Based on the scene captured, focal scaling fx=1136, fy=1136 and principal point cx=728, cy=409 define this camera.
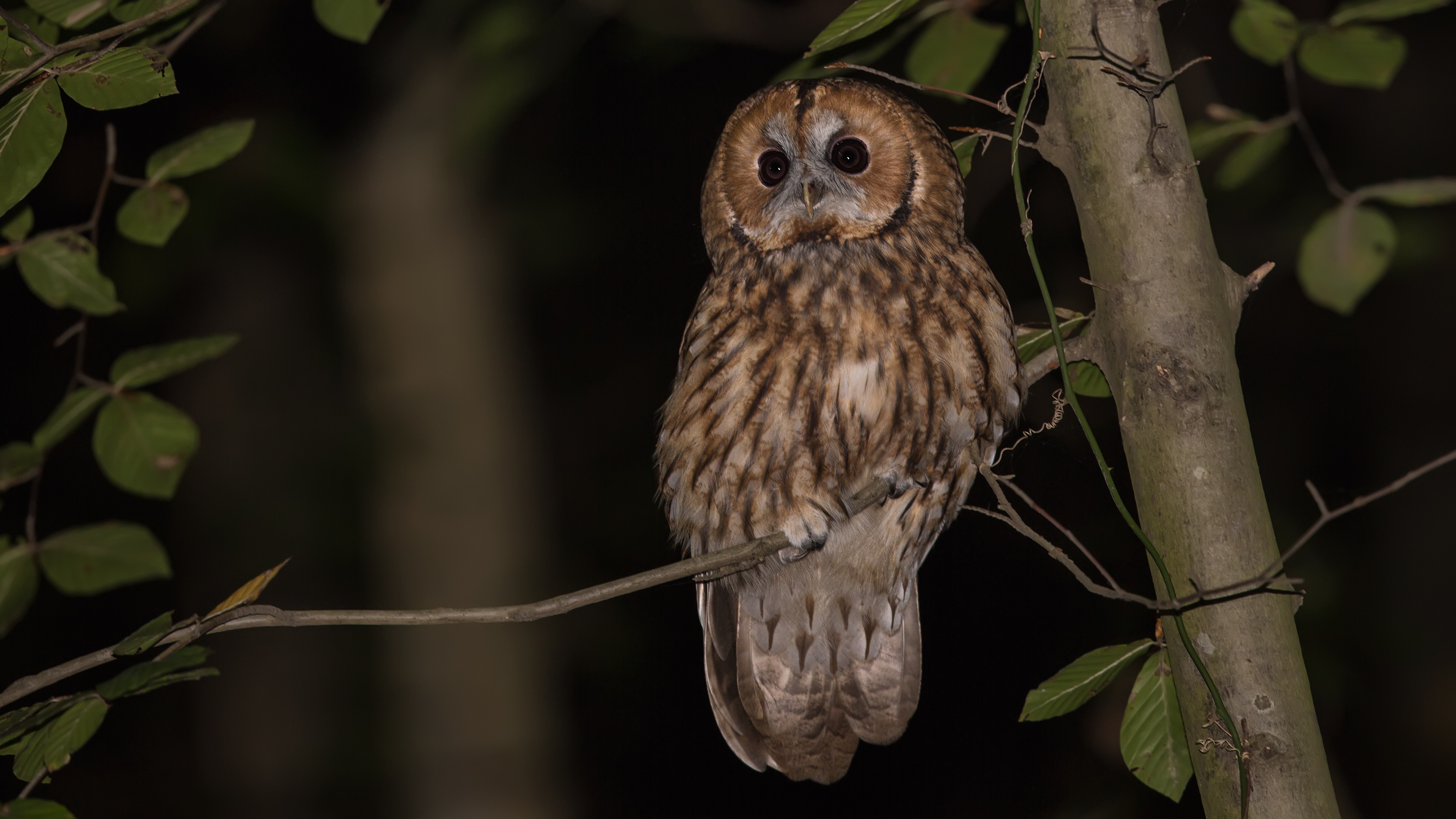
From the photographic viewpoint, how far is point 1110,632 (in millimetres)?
2783

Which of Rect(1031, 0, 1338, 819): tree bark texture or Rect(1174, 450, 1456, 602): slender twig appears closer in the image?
Rect(1174, 450, 1456, 602): slender twig

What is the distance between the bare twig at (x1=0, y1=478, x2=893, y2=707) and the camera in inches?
45.4

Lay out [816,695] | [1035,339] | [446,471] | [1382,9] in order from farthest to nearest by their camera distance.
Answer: [446,471], [816,695], [1035,339], [1382,9]

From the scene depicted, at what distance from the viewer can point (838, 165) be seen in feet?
5.77

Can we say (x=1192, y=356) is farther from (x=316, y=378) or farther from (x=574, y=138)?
(x=316, y=378)

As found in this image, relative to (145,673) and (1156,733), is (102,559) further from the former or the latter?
(1156,733)

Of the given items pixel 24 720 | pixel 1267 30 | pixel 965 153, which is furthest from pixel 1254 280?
pixel 24 720

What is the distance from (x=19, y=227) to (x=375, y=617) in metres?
0.92

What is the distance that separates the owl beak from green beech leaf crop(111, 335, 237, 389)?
85 cm

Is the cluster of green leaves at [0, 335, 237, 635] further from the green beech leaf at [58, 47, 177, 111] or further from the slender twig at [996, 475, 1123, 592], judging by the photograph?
the slender twig at [996, 475, 1123, 592]

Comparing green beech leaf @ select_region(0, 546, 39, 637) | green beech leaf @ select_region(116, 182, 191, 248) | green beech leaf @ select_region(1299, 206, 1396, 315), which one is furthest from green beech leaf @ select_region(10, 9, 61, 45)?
green beech leaf @ select_region(1299, 206, 1396, 315)

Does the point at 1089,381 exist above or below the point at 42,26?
below

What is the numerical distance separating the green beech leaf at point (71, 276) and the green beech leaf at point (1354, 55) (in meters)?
1.65

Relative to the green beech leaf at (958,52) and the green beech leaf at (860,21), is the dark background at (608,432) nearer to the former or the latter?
the green beech leaf at (958,52)
